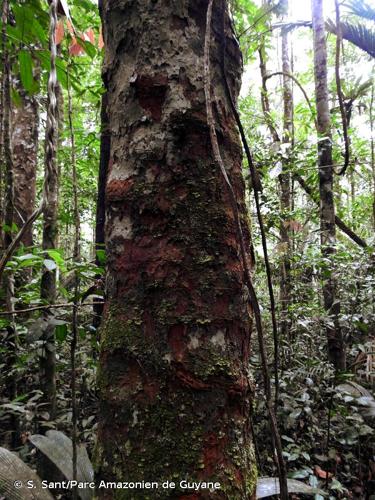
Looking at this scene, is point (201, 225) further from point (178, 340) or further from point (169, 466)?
point (169, 466)

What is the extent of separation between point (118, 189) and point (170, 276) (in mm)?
259

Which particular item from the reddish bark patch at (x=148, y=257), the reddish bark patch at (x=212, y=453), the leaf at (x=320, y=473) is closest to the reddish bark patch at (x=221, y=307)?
the reddish bark patch at (x=148, y=257)

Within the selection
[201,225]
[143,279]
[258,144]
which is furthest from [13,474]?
[258,144]

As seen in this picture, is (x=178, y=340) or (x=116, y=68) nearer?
(x=178, y=340)

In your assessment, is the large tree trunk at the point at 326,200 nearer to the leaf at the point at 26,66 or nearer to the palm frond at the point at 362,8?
the palm frond at the point at 362,8

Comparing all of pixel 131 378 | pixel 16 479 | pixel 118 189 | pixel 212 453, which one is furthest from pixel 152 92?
pixel 16 479

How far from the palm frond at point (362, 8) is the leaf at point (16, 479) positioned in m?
4.74

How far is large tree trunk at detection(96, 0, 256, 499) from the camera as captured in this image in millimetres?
756

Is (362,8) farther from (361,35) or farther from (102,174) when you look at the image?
(102,174)

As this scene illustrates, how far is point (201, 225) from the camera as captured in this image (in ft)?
2.81

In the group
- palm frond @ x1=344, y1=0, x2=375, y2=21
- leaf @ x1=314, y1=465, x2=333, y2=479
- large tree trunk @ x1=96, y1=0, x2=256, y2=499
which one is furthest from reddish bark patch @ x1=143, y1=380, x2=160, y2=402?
palm frond @ x1=344, y1=0, x2=375, y2=21

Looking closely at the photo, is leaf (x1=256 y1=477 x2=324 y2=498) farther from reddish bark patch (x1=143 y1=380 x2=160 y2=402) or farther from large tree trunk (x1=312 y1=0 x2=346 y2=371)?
large tree trunk (x1=312 y1=0 x2=346 y2=371)

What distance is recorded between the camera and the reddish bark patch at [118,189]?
2.92ft

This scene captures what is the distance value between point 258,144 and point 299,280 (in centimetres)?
155
